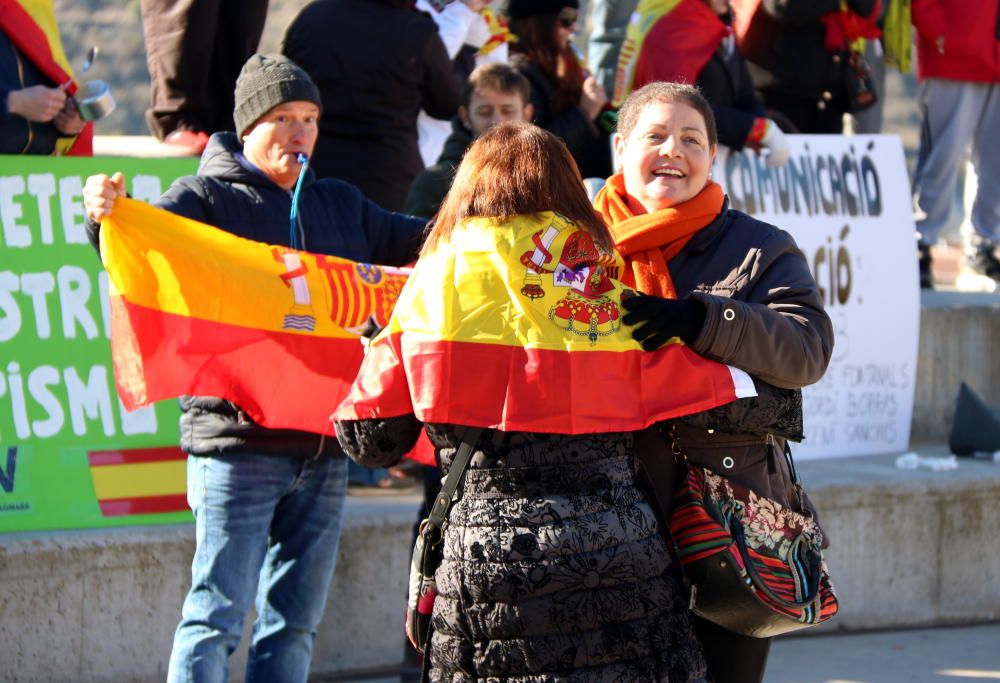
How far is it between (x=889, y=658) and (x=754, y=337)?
328 cm

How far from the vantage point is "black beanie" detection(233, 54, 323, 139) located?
4355 mm

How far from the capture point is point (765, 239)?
141 inches

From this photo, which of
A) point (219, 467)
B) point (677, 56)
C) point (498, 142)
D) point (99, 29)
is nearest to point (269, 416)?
point (219, 467)

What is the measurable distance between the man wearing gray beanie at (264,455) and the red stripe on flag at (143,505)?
34.8 inches

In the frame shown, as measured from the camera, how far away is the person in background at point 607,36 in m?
6.97

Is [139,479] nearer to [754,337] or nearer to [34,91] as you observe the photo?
[34,91]

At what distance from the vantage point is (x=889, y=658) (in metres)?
6.19

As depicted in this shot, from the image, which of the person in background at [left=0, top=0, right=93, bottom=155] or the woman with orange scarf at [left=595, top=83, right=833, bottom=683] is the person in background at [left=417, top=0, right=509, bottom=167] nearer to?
the person in background at [left=0, top=0, right=93, bottom=155]

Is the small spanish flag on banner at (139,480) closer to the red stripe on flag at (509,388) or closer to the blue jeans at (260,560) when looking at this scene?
the blue jeans at (260,560)

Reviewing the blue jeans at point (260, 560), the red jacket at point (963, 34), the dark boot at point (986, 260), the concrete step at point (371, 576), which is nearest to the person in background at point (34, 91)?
the concrete step at point (371, 576)

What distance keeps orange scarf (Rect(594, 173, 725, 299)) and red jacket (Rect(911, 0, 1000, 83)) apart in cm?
529

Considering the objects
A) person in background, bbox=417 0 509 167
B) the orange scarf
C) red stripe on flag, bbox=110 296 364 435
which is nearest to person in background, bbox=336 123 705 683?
the orange scarf

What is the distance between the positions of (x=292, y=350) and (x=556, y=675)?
59.4 inches

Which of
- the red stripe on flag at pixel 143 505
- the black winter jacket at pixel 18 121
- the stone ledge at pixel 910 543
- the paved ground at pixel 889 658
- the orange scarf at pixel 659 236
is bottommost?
the paved ground at pixel 889 658
